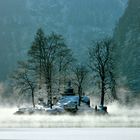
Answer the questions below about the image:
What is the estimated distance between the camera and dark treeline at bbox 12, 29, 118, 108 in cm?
7225

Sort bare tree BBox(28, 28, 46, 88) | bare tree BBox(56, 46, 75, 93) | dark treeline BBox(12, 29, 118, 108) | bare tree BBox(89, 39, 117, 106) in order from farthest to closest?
bare tree BBox(89, 39, 117, 106)
bare tree BBox(28, 28, 46, 88)
bare tree BBox(56, 46, 75, 93)
dark treeline BBox(12, 29, 118, 108)

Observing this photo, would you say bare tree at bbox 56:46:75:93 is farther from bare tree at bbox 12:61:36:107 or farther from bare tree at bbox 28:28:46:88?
bare tree at bbox 12:61:36:107

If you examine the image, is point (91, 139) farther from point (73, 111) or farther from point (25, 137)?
point (73, 111)

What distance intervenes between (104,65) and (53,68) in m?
8.39

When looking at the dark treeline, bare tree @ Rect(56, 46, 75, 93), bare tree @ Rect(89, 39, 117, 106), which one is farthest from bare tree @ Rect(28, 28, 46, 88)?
bare tree @ Rect(89, 39, 117, 106)

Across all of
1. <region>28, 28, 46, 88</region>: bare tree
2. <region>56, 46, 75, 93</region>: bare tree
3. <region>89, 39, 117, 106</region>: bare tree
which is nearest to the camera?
<region>56, 46, 75, 93</region>: bare tree

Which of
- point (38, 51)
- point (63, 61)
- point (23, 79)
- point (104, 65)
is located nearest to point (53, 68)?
point (38, 51)

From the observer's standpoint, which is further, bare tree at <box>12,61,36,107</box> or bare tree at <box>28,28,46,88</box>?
bare tree at <box>12,61,36,107</box>

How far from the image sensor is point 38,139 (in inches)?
1166

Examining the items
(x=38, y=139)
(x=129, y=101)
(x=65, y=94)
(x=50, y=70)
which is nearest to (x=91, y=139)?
(x=38, y=139)

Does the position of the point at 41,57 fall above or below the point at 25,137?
above

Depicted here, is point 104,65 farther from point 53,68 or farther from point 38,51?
point 38,51

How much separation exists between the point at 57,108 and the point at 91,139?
3751cm

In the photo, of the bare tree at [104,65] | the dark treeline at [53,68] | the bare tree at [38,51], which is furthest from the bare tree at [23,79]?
the bare tree at [104,65]
